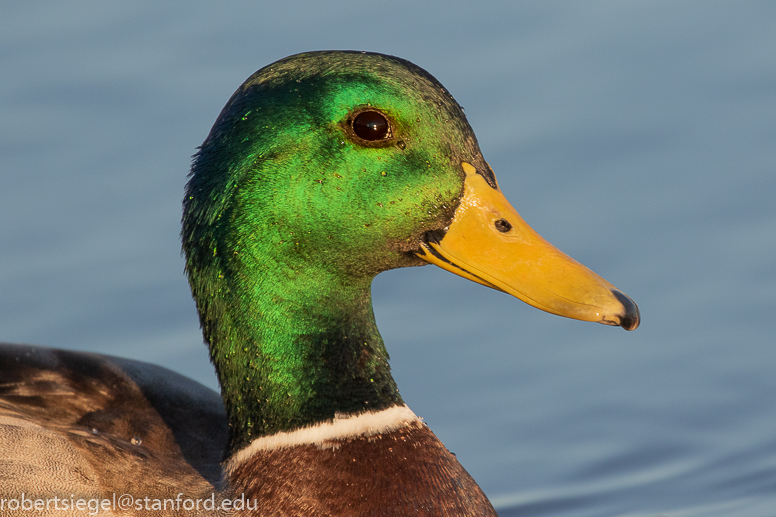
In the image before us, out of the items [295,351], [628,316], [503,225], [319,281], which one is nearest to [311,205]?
[319,281]

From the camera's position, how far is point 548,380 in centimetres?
610

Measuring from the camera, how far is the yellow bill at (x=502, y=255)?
378 cm

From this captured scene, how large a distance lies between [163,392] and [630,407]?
2.38 m

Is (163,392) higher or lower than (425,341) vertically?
lower

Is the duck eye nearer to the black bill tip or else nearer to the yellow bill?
the yellow bill

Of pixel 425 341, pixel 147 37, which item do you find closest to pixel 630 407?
pixel 425 341

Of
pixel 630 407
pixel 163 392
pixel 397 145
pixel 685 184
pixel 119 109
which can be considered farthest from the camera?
pixel 119 109

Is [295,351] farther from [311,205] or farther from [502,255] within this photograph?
[502,255]

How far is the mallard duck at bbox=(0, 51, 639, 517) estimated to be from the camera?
3.76 meters

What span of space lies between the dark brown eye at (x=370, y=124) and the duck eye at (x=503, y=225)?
448 millimetres

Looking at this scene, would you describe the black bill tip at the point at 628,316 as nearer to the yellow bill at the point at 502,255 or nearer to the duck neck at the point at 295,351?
the yellow bill at the point at 502,255

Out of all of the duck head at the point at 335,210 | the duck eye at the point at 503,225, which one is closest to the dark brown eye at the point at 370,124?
the duck head at the point at 335,210

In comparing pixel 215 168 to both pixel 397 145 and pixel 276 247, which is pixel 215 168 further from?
pixel 397 145

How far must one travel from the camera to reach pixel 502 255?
12.6ft
